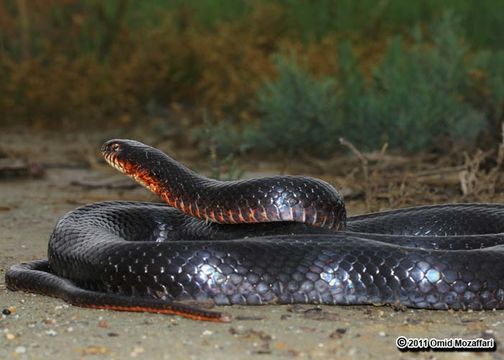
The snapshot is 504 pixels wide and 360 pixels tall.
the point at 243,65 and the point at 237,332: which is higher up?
the point at 243,65

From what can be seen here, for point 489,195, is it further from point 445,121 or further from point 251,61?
point 251,61

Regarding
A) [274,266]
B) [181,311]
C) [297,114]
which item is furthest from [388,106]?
[181,311]

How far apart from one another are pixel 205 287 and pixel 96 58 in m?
9.24

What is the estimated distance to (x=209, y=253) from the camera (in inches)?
231

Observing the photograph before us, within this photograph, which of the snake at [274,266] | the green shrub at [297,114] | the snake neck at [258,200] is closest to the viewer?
the snake at [274,266]

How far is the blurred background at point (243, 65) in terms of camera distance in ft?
37.9

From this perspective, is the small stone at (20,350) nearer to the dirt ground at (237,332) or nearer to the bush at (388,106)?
the dirt ground at (237,332)

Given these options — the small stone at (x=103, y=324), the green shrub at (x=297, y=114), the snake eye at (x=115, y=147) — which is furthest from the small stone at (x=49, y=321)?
the green shrub at (x=297, y=114)

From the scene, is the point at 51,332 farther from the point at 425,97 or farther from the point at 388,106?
the point at 425,97

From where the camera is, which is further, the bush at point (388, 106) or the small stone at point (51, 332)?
the bush at point (388, 106)

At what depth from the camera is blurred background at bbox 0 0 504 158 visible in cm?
1156

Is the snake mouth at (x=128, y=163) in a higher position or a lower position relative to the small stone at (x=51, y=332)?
higher

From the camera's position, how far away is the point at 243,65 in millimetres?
13523

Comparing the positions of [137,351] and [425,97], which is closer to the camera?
[137,351]
